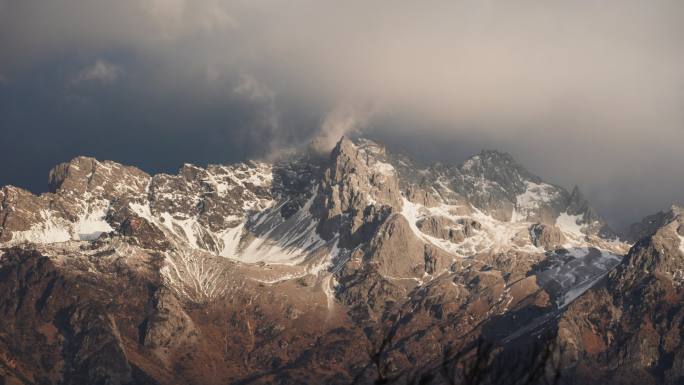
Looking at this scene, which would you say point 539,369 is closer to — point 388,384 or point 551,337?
point 551,337

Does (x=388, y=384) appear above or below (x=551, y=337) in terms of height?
below

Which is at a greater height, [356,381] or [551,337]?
[551,337]

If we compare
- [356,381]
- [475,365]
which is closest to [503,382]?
[475,365]

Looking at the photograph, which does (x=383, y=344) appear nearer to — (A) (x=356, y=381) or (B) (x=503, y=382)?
(A) (x=356, y=381)

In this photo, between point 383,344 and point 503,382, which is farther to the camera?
point 503,382

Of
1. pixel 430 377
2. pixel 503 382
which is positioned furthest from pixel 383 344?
pixel 503 382

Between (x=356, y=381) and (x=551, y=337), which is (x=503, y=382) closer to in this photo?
(x=551, y=337)

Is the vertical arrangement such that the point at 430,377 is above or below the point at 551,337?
below
